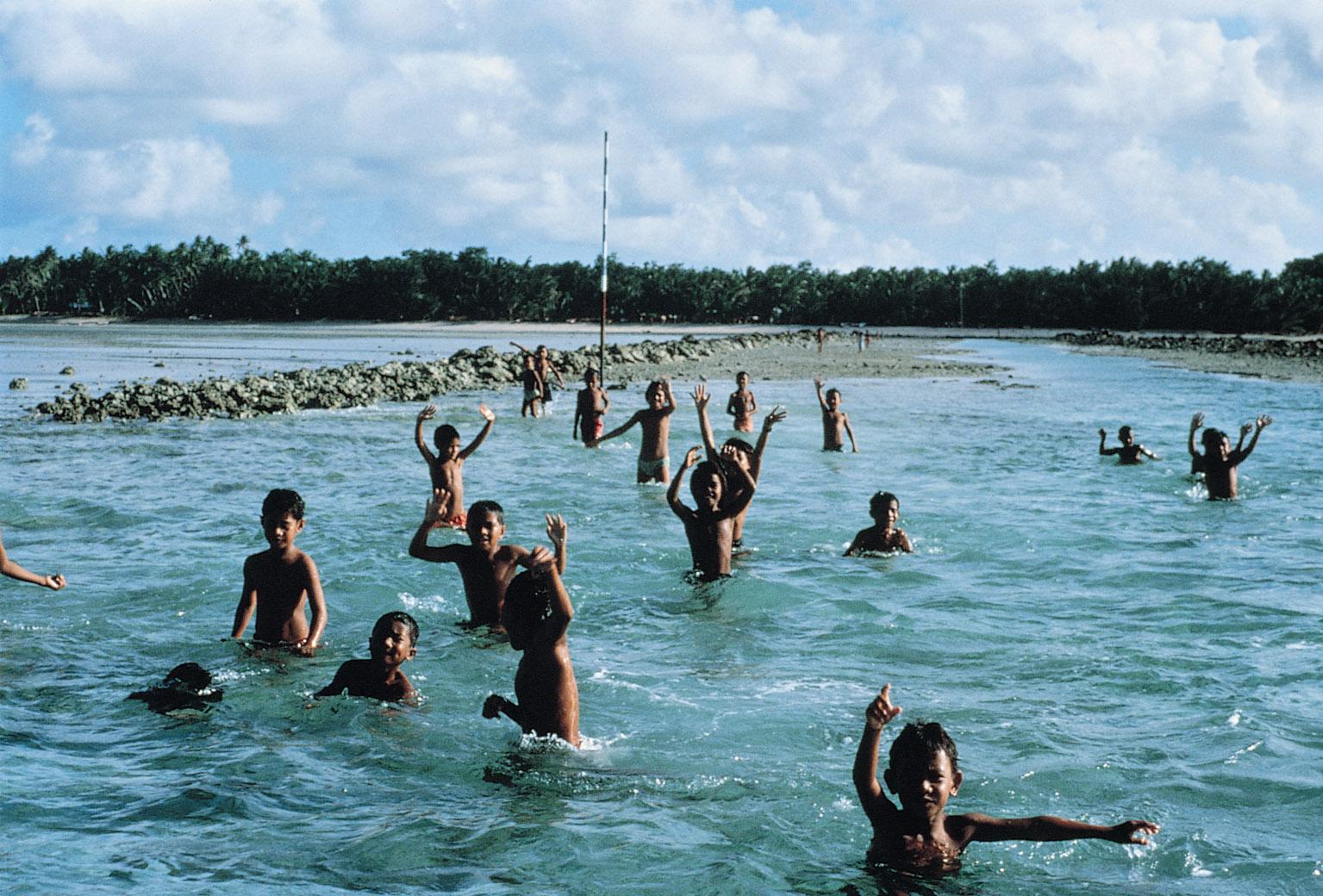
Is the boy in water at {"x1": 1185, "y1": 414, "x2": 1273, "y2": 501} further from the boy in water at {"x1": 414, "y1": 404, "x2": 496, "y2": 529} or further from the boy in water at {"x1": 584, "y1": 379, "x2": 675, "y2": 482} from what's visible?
the boy in water at {"x1": 414, "y1": 404, "x2": 496, "y2": 529}

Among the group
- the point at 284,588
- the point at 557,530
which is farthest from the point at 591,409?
the point at 557,530

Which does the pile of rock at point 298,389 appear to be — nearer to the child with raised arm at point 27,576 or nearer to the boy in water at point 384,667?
the child with raised arm at point 27,576

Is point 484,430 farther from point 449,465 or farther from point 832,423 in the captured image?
point 832,423

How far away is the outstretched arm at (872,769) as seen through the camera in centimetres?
462

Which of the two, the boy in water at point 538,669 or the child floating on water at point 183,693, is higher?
the boy in water at point 538,669

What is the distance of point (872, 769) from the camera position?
4871mm

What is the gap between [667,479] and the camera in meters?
17.1

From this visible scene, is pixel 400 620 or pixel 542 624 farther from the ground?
pixel 542 624

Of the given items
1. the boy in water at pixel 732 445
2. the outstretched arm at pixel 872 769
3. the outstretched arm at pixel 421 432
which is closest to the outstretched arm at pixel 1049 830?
the outstretched arm at pixel 872 769

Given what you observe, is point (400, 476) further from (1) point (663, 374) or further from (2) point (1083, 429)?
(1) point (663, 374)

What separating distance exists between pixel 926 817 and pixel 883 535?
7075 millimetres

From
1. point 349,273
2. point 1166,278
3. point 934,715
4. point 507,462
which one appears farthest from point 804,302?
point 934,715

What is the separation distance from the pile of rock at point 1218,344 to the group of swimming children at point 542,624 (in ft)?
158

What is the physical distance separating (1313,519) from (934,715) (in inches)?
373
